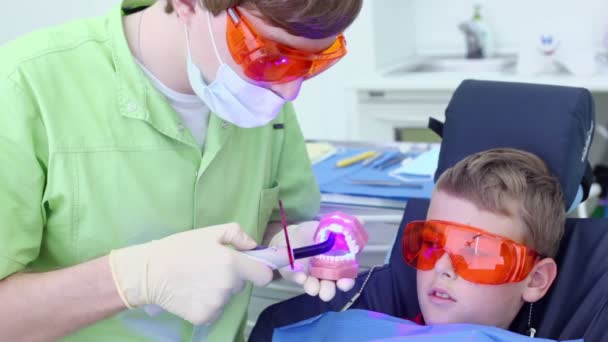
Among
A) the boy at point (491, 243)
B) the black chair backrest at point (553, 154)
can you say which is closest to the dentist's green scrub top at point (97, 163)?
the boy at point (491, 243)

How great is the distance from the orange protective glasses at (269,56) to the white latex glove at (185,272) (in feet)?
0.93

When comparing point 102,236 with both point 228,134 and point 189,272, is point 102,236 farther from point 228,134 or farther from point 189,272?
point 228,134

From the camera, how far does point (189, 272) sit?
1.19 metres

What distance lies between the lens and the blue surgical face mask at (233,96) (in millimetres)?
1223

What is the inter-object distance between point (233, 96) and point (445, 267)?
23.9 inches

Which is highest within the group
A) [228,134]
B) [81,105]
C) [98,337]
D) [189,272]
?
[81,105]

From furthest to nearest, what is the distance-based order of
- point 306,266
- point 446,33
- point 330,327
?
point 446,33 < point 330,327 < point 306,266

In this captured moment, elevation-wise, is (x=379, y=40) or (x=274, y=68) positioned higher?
(x=274, y=68)

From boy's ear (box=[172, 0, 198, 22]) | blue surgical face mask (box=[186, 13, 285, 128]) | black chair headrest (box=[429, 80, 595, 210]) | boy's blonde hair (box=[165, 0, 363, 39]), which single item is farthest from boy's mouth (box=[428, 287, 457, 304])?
boy's ear (box=[172, 0, 198, 22])

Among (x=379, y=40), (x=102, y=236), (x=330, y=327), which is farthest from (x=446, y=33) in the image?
(x=102, y=236)

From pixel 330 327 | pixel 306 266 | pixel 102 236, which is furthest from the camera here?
pixel 330 327

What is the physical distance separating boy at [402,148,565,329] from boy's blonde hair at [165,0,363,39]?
1.91 ft

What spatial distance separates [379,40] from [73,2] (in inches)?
70.8

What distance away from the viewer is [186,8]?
120 cm
